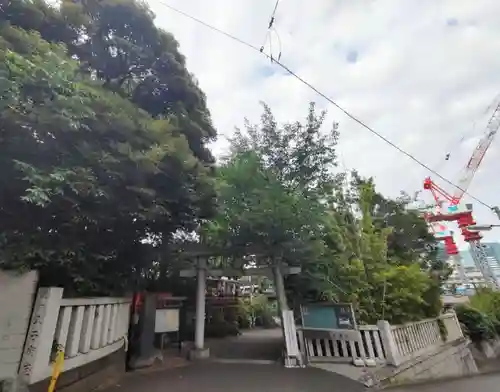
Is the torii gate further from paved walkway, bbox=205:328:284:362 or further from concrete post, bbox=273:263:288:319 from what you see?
paved walkway, bbox=205:328:284:362

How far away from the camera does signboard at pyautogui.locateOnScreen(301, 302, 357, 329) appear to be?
19.4 feet

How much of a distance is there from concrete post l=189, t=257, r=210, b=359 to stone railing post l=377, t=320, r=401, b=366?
3748 millimetres

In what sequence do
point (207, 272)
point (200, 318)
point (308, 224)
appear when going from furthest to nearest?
1. point (207, 272)
2. point (200, 318)
3. point (308, 224)

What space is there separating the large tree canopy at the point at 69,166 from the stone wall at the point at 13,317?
15 centimetres

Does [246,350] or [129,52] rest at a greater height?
[129,52]

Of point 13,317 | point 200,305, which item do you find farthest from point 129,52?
point 200,305

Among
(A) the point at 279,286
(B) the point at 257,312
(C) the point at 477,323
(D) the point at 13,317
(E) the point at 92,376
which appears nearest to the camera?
(D) the point at 13,317

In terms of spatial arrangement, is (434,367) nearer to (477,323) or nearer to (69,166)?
(477,323)

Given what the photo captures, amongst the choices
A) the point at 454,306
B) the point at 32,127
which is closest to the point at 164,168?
the point at 32,127

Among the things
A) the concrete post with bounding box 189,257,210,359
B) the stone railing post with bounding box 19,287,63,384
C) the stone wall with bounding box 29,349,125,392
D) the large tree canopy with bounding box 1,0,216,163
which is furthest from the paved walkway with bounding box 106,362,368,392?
the large tree canopy with bounding box 1,0,216,163

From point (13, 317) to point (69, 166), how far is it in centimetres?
140

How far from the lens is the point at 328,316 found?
6133 mm

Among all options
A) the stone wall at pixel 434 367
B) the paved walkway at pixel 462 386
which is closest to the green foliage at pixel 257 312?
the stone wall at pixel 434 367

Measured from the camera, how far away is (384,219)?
494 inches
